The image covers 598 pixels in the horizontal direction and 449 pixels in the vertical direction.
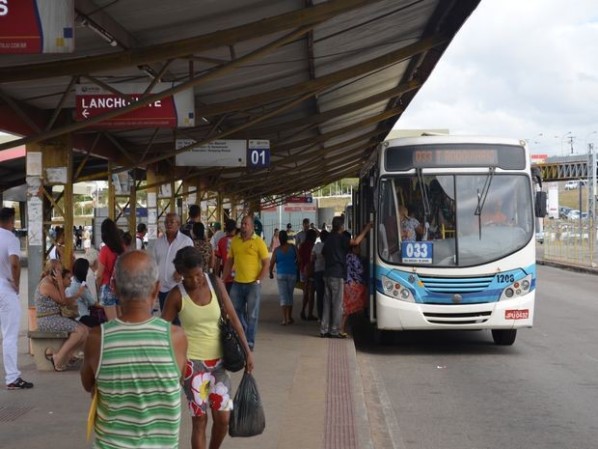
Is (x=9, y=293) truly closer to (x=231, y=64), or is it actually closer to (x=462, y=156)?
(x=231, y=64)

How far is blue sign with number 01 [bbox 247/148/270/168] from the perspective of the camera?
64.3 ft

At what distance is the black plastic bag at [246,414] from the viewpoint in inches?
234

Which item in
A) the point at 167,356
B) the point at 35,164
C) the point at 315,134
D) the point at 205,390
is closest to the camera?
the point at 167,356

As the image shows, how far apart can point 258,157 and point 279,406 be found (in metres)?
11.7

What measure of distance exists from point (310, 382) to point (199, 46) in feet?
13.2

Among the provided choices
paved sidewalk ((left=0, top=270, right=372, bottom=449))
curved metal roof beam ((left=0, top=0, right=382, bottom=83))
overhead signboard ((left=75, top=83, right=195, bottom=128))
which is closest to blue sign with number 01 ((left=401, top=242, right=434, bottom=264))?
paved sidewalk ((left=0, top=270, right=372, bottom=449))

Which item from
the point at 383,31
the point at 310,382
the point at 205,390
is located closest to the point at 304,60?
the point at 383,31

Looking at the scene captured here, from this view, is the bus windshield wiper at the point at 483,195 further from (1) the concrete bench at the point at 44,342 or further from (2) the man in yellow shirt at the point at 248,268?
(1) the concrete bench at the point at 44,342

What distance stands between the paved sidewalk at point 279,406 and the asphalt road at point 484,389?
1.30ft

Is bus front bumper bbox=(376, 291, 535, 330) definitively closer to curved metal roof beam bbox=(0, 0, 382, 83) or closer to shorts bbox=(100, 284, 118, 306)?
shorts bbox=(100, 284, 118, 306)

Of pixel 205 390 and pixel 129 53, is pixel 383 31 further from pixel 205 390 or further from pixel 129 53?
pixel 205 390

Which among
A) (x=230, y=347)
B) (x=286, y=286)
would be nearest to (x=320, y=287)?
(x=286, y=286)

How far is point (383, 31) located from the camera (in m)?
14.5

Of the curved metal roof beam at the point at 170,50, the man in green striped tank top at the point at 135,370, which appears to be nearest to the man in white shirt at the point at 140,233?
the curved metal roof beam at the point at 170,50
